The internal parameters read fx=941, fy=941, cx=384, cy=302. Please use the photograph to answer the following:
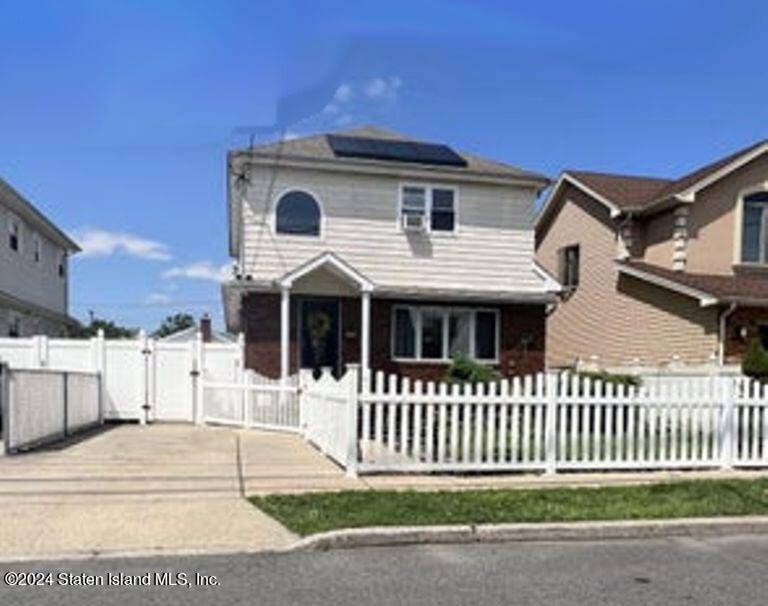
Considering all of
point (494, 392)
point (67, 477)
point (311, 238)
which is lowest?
point (67, 477)

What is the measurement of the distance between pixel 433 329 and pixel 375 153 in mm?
4568

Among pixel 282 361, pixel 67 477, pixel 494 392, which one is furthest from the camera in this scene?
pixel 282 361

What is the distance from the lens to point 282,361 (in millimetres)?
20891

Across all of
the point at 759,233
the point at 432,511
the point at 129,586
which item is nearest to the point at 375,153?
the point at 759,233

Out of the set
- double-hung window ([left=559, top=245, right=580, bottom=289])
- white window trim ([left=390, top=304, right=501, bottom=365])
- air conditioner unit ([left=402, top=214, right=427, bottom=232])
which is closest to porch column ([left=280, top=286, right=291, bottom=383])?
white window trim ([left=390, top=304, right=501, bottom=365])

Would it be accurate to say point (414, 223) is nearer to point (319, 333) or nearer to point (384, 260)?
point (384, 260)

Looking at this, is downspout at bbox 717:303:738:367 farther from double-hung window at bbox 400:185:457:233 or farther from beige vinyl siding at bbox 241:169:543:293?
double-hung window at bbox 400:185:457:233

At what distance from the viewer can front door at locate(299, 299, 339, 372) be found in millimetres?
21891

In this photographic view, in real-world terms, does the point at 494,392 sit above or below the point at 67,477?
above

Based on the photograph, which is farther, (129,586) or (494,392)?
(494,392)

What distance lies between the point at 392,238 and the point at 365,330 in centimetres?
282

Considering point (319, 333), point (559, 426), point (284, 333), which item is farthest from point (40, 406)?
point (319, 333)

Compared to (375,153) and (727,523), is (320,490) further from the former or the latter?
(375,153)

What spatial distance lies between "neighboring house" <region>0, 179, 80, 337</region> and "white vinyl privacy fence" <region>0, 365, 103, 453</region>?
9349 millimetres
